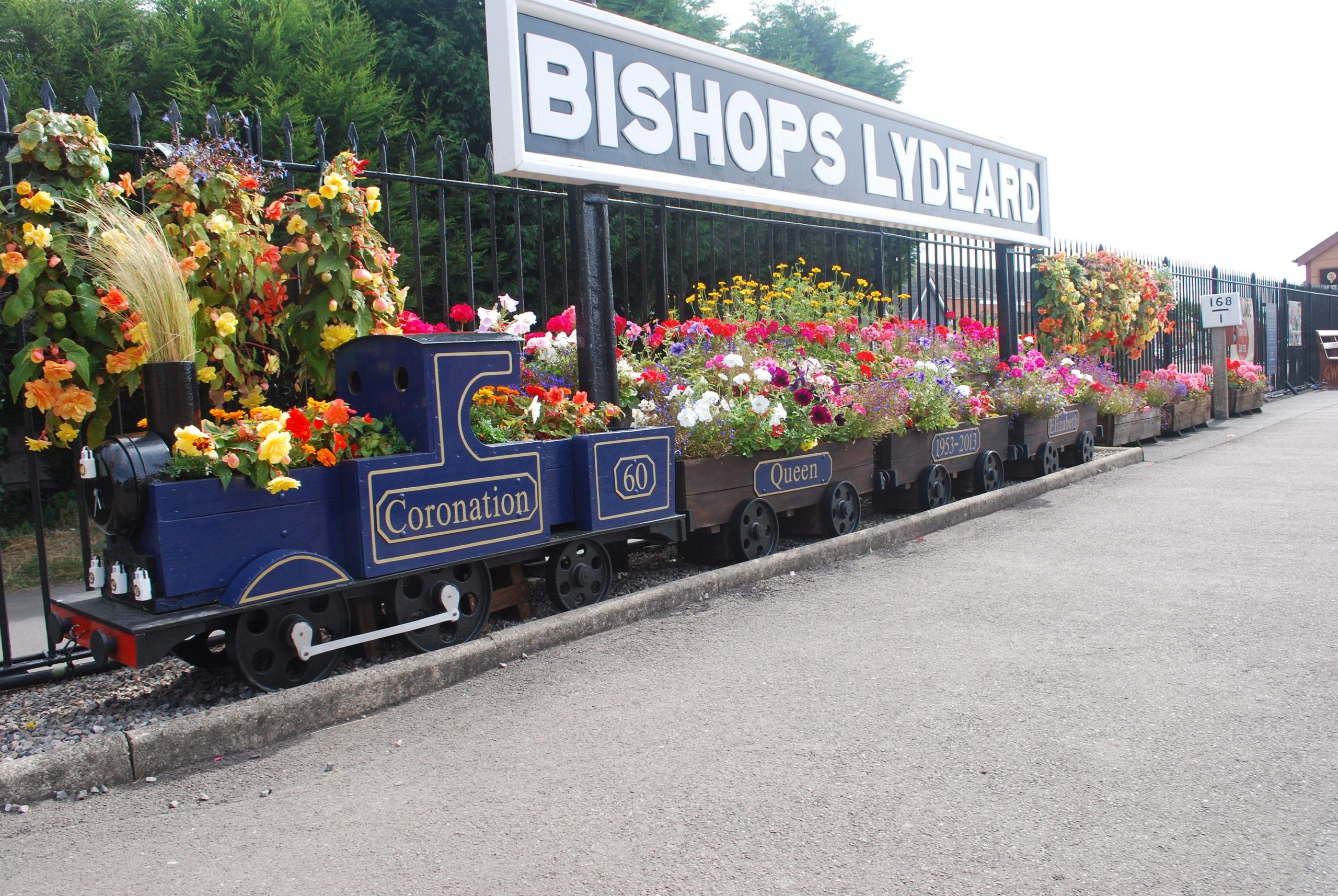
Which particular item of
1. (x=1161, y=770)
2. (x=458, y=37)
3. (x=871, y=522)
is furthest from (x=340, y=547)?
(x=458, y=37)

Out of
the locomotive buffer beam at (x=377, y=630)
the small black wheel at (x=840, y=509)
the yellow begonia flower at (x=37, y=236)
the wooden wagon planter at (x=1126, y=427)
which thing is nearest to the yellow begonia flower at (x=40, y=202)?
the yellow begonia flower at (x=37, y=236)

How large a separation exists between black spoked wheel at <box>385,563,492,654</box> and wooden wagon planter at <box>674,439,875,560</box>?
1447 millimetres

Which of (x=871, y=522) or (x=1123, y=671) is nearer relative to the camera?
(x=1123, y=671)

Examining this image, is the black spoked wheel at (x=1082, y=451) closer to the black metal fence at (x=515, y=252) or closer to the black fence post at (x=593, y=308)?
the black metal fence at (x=515, y=252)

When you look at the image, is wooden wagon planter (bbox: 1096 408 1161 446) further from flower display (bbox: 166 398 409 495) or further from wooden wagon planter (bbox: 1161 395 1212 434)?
flower display (bbox: 166 398 409 495)

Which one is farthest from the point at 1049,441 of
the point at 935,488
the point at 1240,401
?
the point at 1240,401

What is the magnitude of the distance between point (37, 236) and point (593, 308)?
2.73 meters

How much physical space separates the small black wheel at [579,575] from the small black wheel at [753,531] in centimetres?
97

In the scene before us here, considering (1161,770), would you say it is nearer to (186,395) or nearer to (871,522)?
(186,395)

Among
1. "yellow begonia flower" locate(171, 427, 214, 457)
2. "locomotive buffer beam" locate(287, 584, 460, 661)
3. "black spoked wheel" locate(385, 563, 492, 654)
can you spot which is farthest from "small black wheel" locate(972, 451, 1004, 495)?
"yellow begonia flower" locate(171, 427, 214, 457)

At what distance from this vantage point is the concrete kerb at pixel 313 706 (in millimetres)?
3064

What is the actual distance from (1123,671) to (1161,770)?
97 cm

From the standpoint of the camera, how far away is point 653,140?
5922 mm

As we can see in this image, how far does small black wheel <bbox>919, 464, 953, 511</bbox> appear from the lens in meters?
7.39
